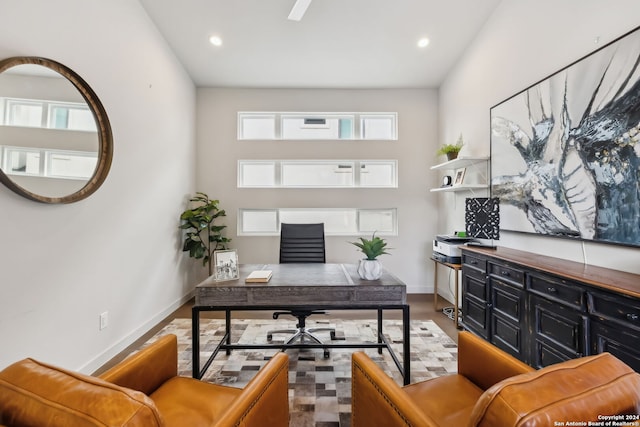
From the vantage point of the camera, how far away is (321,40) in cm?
332

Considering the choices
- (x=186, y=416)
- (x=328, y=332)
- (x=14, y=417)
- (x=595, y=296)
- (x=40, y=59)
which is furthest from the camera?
(x=328, y=332)

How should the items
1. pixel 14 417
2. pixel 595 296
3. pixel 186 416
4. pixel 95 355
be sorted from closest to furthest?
pixel 14 417 → pixel 186 416 → pixel 595 296 → pixel 95 355

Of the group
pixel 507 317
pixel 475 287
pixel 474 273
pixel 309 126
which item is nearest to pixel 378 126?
pixel 309 126

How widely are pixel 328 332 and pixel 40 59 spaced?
3187 millimetres

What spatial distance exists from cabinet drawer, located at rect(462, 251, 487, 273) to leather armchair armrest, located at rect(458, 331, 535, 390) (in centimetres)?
136

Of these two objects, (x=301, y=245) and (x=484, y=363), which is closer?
(x=484, y=363)

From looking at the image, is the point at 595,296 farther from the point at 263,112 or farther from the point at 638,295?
the point at 263,112

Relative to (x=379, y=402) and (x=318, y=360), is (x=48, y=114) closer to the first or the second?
(x=379, y=402)

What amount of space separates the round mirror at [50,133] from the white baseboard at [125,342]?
1.33 meters

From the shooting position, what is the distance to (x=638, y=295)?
1.27 metres

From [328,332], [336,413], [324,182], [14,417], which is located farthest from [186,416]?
[324,182]

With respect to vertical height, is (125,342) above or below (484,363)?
below

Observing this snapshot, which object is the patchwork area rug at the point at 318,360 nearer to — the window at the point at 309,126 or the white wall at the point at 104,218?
the white wall at the point at 104,218

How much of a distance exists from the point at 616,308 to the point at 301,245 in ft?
7.52
